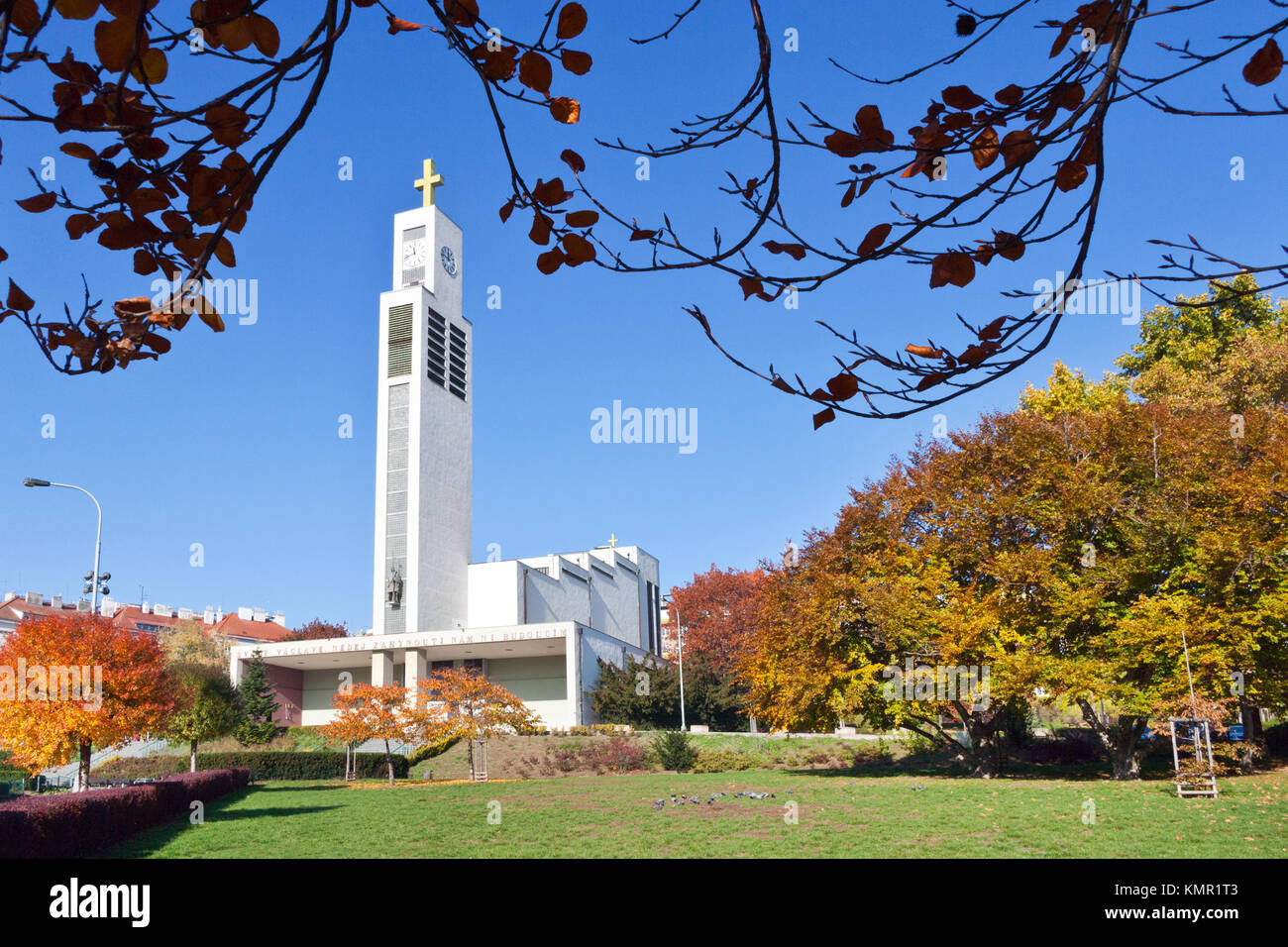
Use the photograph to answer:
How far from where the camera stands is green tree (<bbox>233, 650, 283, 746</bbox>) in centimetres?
4103

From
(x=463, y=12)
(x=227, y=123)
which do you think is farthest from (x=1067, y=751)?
(x=227, y=123)

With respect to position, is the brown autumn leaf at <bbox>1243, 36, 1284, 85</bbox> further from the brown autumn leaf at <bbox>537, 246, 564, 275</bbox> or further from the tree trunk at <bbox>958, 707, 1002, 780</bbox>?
the tree trunk at <bbox>958, 707, 1002, 780</bbox>

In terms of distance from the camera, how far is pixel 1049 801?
17.1 meters

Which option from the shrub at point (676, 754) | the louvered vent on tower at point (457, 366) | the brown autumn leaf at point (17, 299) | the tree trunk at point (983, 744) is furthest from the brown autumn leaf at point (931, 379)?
the louvered vent on tower at point (457, 366)

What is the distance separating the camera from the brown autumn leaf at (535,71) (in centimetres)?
219

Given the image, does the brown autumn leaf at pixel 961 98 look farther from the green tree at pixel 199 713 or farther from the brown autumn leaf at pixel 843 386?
the green tree at pixel 199 713

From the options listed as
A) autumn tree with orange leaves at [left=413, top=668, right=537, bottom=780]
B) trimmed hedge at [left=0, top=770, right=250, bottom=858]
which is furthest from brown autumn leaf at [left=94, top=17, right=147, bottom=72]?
autumn tree with orange leaves at [left=413, top=668, right=537, bottom=780]

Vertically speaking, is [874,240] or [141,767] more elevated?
[874,240]

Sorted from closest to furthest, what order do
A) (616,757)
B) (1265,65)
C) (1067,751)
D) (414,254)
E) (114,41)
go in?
(114,41), (1265,65), (1067,751), (616,757), (414,254)

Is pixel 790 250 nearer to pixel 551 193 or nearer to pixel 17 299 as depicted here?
pixel 551 193

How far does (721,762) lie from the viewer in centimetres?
3241

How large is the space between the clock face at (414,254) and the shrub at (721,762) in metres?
29.8

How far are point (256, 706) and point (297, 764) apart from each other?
9.71 m
